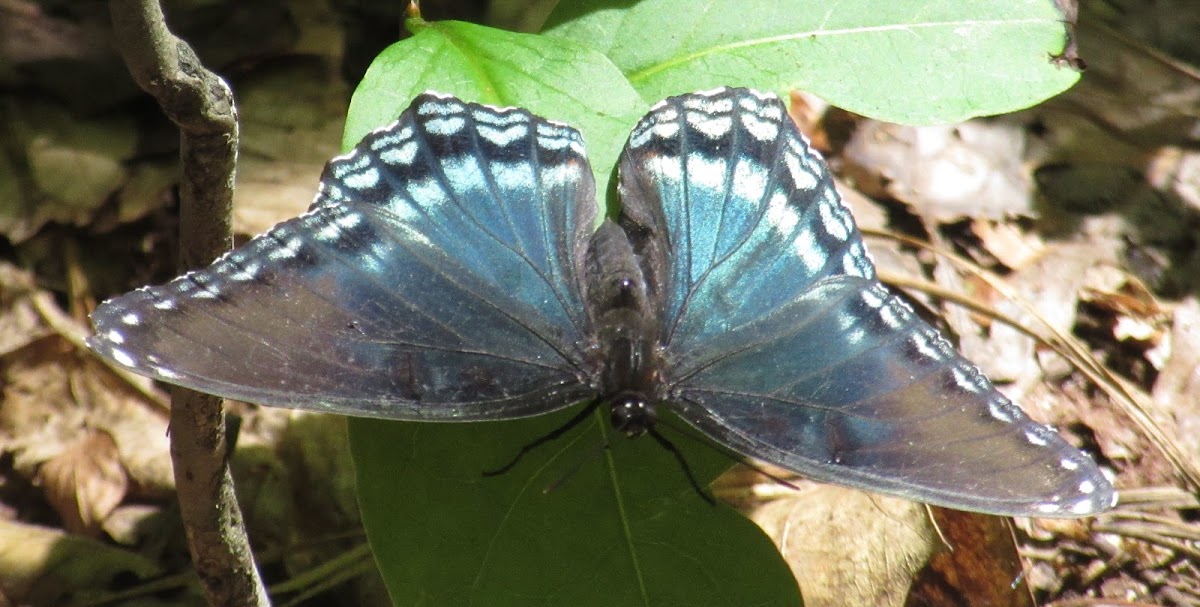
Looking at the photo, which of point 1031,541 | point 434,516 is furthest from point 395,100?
point 1031,541

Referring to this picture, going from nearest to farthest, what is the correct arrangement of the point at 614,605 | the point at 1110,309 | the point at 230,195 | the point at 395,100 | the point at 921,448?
the point at 230,195, the point at 921,448, the point at 614,605, the point at 395,100, the point at 1110,309

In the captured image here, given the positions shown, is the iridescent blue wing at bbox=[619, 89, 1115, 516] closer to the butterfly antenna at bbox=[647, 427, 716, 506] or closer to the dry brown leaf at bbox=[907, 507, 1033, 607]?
the butterfly antenna at bbox=[647, 427, 716, 506]

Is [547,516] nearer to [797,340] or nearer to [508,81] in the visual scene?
[797,340]

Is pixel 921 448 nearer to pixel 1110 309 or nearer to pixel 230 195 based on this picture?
pixel 230 195

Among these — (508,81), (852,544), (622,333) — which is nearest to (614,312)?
(622,333)

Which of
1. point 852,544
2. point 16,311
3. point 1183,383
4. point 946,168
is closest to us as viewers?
point 852,544

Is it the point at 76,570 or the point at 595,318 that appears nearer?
the point at 595,318

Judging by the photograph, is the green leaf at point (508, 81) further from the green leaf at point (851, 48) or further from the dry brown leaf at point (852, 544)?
the dry brown leaf at point (852, 544)
